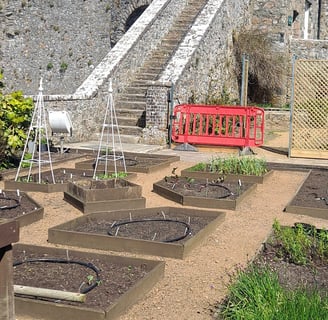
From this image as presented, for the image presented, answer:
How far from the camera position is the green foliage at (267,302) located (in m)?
3.92

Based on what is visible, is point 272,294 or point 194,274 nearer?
point 272,294

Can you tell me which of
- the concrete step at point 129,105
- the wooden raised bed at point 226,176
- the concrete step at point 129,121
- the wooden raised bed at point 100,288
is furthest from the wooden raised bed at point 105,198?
the concrete step at point 129,105

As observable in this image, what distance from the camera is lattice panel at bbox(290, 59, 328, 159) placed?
12891mm

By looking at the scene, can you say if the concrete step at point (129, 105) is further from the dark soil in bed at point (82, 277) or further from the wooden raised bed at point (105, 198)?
the dark soil in bed at point (82, 277)

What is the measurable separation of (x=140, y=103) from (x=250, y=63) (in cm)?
459

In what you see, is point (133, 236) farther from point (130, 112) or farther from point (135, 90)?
point (135, 90)

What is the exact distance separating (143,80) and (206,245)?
10230 millimetres

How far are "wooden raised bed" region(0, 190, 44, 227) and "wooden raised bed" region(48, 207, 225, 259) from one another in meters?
0.64

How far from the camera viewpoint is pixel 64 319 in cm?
429

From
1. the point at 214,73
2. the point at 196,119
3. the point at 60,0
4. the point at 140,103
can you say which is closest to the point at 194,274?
the point at 196,119

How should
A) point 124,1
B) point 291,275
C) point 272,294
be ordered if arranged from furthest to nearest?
point 124,1 → point 291,275 → point 272,294

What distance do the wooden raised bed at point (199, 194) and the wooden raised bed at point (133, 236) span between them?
0.74 m

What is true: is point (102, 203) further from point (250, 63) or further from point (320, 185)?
point (250, 63)

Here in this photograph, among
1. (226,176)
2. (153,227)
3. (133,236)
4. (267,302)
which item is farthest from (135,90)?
(267,302)
